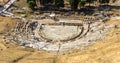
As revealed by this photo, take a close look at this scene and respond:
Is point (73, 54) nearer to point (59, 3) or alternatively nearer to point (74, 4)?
point (74, 4)

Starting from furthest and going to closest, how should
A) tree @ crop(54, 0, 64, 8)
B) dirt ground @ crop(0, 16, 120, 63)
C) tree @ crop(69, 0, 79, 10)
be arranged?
tree @ crop(54, 0, 64, 8) < tree @ crop(69, 0, 79, 10) < dirt ground @ crop(0, 16, 120, 63)

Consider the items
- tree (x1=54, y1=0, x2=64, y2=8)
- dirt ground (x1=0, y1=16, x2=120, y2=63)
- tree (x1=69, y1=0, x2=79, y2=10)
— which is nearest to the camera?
dirt ground (x1=0, y1=16, x2=120, y2=63)

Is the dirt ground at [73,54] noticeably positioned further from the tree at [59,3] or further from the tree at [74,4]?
→ the tree at [59,3]

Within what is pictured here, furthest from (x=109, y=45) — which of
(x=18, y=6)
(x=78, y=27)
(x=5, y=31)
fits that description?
(x=18, y=6)

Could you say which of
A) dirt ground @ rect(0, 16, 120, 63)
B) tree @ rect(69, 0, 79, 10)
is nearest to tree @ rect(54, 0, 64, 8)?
tree @ rect(69, 0, 79, 10)

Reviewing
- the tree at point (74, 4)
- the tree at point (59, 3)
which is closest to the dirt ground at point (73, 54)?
the tree at point (74, 4)

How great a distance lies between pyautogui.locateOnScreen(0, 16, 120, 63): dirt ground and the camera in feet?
163

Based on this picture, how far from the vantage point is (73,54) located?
5334 centimetres

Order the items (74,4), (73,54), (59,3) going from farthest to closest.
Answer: (59,3) → (74,4) → (73,54)

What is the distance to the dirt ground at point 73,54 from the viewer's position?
49722mm

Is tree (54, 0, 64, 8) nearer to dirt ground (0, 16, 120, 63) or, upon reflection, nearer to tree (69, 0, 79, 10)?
tree (69, 0, 79, 10)

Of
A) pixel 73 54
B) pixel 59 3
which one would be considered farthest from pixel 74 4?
pixel 73 54

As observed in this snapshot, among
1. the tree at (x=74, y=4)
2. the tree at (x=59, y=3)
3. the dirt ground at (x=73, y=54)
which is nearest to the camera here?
the dirt ground at (x=73, y=54)

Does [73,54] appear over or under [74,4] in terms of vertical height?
under
